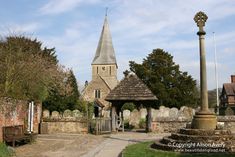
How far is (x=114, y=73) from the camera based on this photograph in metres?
87.4

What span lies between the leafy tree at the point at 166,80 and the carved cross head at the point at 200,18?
3588 cm

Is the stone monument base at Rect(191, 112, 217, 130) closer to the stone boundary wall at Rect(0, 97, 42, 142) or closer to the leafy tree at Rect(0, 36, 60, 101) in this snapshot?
the stone boundary wall at Rect(0, 97, 42, 142)

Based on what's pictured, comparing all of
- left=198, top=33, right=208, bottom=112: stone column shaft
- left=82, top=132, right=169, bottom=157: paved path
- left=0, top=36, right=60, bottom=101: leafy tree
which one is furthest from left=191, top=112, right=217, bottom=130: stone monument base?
left=0, top=36, right=60, bottom=101: leafy tree

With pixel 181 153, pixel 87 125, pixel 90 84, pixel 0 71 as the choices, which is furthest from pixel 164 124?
pixel 90 84

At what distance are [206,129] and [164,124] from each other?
562 inches

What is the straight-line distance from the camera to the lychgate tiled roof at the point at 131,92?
2848cm

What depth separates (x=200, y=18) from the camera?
1683 cm

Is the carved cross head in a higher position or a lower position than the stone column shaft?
higher

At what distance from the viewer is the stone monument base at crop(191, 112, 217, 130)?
15.0 meters

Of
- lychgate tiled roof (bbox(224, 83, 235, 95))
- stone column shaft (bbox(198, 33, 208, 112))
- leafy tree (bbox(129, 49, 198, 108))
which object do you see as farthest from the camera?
lychgate tiled roof (bbox(224, 83, 235, 95))

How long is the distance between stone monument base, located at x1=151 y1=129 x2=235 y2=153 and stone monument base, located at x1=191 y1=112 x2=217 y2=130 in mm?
429

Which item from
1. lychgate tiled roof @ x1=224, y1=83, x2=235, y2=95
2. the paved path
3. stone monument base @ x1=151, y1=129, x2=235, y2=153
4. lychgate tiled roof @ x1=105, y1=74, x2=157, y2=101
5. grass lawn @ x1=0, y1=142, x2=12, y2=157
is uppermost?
lychgate tiled roof @ x1=224, y1=83, x2=235, y2=95

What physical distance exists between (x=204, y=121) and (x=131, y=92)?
14.0 m

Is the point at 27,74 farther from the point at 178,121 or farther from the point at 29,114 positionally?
the point at 178,121
